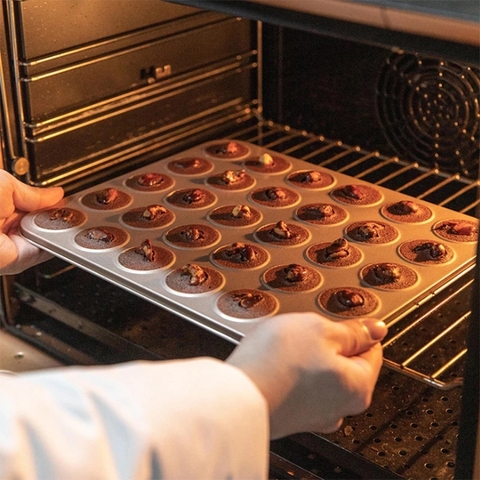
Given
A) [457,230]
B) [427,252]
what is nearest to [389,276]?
[427,252]

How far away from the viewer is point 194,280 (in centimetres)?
129

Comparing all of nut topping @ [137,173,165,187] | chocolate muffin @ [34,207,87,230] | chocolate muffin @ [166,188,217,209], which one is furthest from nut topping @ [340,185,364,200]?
chocolate muffin @ [34,207,87,230]

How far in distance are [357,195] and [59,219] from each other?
21.2 inches

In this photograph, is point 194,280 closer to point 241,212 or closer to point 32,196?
point 241,212

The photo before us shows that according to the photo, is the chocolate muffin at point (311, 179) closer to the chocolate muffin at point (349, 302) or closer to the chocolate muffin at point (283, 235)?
the chocolate muffin at point (283, 235)

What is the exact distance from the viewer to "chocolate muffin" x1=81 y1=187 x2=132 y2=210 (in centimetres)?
154

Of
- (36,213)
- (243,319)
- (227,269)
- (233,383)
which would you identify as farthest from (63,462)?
(36,213)

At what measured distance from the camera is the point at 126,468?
2.70 feet

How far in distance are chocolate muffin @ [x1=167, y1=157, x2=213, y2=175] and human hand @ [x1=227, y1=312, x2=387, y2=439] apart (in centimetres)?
71

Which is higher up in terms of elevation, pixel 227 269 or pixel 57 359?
pixel 227 269

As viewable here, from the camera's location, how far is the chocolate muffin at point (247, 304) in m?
1.22

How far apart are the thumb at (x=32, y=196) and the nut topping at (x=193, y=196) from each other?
0.75 ft

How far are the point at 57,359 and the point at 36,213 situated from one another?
28 centimetres

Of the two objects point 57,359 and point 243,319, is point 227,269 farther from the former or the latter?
point 57,359
